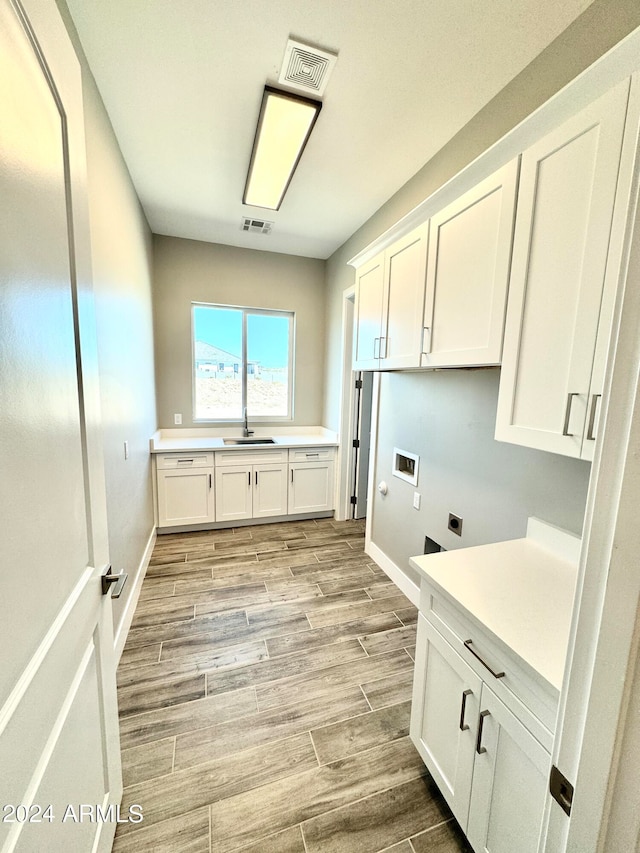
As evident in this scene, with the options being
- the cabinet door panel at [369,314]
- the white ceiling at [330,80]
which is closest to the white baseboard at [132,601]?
the cabinet door panel at [369,314]

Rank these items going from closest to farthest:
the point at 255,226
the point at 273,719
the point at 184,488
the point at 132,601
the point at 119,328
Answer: the point at 273,719
the point at 119,328
the point at 132,601
the point at 255,226
the point at 184,488

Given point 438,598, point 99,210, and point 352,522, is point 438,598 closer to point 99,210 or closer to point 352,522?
point 99,210

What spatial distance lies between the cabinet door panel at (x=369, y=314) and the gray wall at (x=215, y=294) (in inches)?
66.6

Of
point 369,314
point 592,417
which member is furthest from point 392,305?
point 592,417

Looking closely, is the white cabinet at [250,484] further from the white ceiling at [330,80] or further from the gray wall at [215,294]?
the white ceiling at [330,80]

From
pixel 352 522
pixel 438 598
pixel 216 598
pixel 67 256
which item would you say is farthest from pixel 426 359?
pixel 352 522

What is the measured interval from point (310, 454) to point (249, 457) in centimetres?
66

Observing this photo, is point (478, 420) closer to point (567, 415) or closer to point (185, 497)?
point (567, 415)

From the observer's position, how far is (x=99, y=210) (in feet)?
5.55

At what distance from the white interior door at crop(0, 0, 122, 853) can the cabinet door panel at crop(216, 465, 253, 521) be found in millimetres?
2455

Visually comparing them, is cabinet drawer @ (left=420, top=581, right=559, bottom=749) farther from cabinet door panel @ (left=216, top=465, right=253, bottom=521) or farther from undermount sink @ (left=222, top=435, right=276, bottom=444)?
undermount sink @ (left=222, top=435, right=276, bottom=444)

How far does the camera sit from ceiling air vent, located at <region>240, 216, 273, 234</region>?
309 cm

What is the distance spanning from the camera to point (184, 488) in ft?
10.8

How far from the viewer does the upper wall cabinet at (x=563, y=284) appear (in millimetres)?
921
